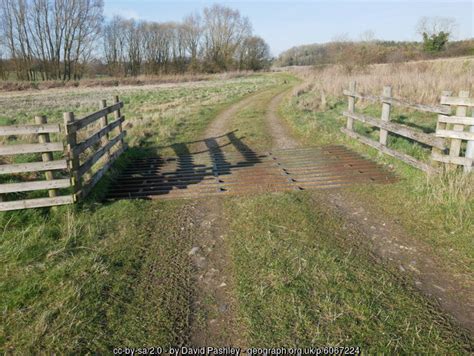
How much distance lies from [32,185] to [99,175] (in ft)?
5.07

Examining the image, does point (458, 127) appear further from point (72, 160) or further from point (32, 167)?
point (32, 167)

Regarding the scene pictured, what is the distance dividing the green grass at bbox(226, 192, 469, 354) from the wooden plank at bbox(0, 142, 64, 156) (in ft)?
10.5

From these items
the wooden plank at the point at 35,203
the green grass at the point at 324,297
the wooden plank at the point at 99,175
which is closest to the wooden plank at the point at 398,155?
the green grass at the point at 324,297

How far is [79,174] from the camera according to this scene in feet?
19.2

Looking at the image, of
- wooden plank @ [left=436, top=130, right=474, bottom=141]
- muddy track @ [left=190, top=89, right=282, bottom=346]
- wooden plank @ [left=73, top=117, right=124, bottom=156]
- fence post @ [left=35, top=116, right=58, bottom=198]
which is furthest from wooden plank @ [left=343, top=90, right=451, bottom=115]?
fence post @ [left=35, top=116, right=58, bottom=198]

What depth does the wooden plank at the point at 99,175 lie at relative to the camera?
6104mm

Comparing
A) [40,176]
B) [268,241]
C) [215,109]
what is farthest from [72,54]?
[268,241]

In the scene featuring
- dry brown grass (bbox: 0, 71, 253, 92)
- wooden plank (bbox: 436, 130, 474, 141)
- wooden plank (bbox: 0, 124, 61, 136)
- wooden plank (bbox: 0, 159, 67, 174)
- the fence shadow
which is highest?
dry brown grass (bbox: 0, 71, 253, 92)

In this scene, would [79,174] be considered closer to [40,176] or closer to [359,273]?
[40,176]

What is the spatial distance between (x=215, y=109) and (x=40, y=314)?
1584 centimetres

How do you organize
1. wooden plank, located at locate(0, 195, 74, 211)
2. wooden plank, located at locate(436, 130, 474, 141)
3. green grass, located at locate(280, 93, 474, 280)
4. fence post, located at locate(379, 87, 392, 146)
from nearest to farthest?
green grass, located at locate(280, 93, 474, 280), wooden plank, located at locate(0, 195, 74, 211), wooden plank, located at locate(436, 130, 474, 141), fence post, located at locate(379, 87, 392, 146)

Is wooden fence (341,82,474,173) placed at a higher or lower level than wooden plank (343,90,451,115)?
lower

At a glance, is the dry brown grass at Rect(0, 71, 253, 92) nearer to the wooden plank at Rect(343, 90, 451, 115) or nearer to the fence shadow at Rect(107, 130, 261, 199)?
the fence shadow at Rect(107, 130, 261, 199)

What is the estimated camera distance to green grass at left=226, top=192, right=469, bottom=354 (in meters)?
2.85
